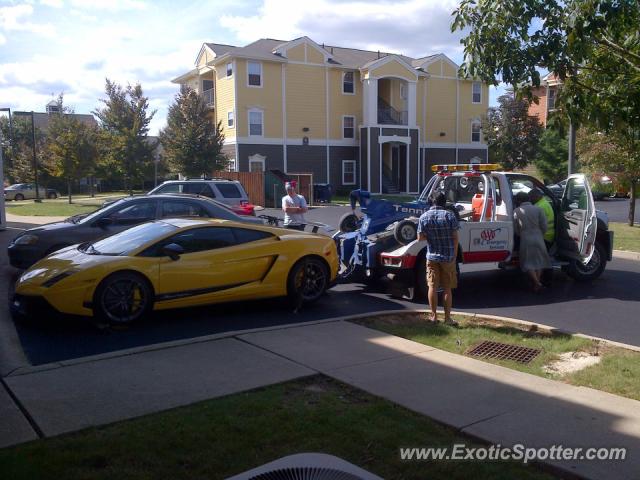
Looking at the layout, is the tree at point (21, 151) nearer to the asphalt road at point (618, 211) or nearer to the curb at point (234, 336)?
the asphalt road at point (618, 211)

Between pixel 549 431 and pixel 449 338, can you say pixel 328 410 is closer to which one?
pixel 549 431

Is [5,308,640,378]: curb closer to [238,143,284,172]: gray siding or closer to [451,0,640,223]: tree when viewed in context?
[451,0,640,223]: tree

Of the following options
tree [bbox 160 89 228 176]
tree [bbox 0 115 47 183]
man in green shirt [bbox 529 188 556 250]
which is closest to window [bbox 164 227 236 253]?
man in green shirt [bbox 529 188 556 250]

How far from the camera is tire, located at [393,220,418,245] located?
1000 cm

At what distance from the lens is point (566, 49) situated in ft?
24.2

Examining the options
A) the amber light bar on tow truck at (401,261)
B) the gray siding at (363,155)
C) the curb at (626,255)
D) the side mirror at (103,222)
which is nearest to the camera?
the amber light bar on tow truck at (401,261)

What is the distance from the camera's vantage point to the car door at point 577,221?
10852mm

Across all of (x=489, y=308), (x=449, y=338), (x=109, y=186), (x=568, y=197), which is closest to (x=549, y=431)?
(x=449, y=338)

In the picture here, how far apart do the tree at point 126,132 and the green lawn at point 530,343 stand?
32.1m

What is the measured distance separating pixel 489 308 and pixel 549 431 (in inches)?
196

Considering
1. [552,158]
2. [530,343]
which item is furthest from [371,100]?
[530,343]

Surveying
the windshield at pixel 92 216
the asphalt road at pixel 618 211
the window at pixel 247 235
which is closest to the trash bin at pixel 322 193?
the asphalt road at pixel 618 211

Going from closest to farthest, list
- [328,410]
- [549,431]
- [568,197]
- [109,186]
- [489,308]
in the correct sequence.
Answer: [549,431] < [328,410] < [489,308] < [568,197] < [109,186]

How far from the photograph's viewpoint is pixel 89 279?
24.4 ft
